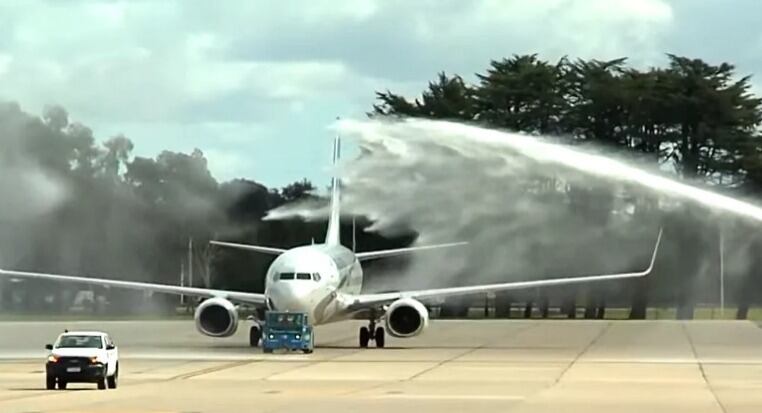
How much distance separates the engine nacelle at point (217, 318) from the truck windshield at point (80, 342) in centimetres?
2328

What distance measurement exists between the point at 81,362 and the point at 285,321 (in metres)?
21.0

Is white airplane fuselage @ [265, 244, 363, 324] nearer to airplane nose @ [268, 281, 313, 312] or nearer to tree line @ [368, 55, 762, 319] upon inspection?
airplane nose @ [268, 281, 313, 312]

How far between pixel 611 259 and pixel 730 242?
807cm

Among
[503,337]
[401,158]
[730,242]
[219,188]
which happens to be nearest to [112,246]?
[219,188]

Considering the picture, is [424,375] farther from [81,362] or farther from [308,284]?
[308,284]

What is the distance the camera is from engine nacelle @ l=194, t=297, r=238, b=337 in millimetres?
68875

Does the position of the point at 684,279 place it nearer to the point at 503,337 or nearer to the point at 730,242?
the point at 730,242

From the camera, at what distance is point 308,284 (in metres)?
66.3

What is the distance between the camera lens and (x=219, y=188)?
101562 mm

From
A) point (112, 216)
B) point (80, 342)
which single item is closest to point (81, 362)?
point (80, 342)

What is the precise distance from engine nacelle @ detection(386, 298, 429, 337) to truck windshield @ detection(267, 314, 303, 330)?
18.3ft

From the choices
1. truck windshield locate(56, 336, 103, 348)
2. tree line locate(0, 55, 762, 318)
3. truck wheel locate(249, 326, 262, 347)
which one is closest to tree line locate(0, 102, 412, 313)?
tree line locate(0, 55, 762, 318)

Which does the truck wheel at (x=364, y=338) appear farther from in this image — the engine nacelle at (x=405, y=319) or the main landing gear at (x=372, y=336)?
the engine nacelle at (x=405, y=319)

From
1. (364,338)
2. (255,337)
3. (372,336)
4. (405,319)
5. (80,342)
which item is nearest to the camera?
(80,342)
